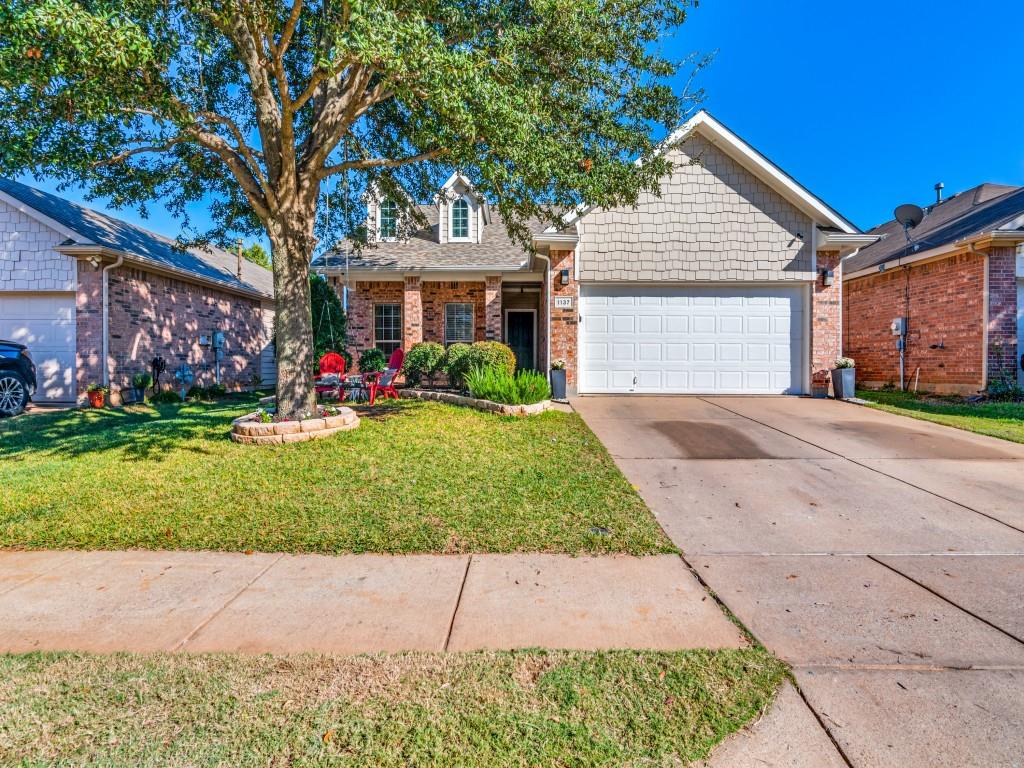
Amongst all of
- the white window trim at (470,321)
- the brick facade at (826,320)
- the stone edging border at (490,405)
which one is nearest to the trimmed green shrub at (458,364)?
the stone edging border at (490,405)

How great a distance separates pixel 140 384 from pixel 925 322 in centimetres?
1834

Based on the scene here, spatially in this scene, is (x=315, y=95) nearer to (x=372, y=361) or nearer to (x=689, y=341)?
(x=372, y=361)

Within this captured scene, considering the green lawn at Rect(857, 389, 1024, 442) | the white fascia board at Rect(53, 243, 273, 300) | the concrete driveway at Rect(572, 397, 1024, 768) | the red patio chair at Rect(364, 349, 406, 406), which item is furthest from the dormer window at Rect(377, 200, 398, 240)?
the green lawn at Rect(857, 389, 1024, 442)

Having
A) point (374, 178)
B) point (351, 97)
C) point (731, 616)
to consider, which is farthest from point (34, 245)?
point (731, 616)

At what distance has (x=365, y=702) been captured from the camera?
6.49 feet

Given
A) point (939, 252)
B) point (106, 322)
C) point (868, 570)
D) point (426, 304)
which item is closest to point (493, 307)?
point (426, 304)

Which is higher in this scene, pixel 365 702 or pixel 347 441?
pixel 347 441

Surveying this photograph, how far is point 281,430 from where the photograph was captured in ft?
20.4

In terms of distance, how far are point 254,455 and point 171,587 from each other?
284cm

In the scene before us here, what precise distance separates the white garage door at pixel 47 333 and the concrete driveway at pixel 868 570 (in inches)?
468

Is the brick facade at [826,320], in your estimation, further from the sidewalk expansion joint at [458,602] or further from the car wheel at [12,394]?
the car wheel at [12,394]

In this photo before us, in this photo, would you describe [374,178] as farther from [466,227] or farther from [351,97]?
[466,227]

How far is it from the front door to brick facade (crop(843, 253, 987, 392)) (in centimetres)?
931

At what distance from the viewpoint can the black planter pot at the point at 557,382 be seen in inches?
400
